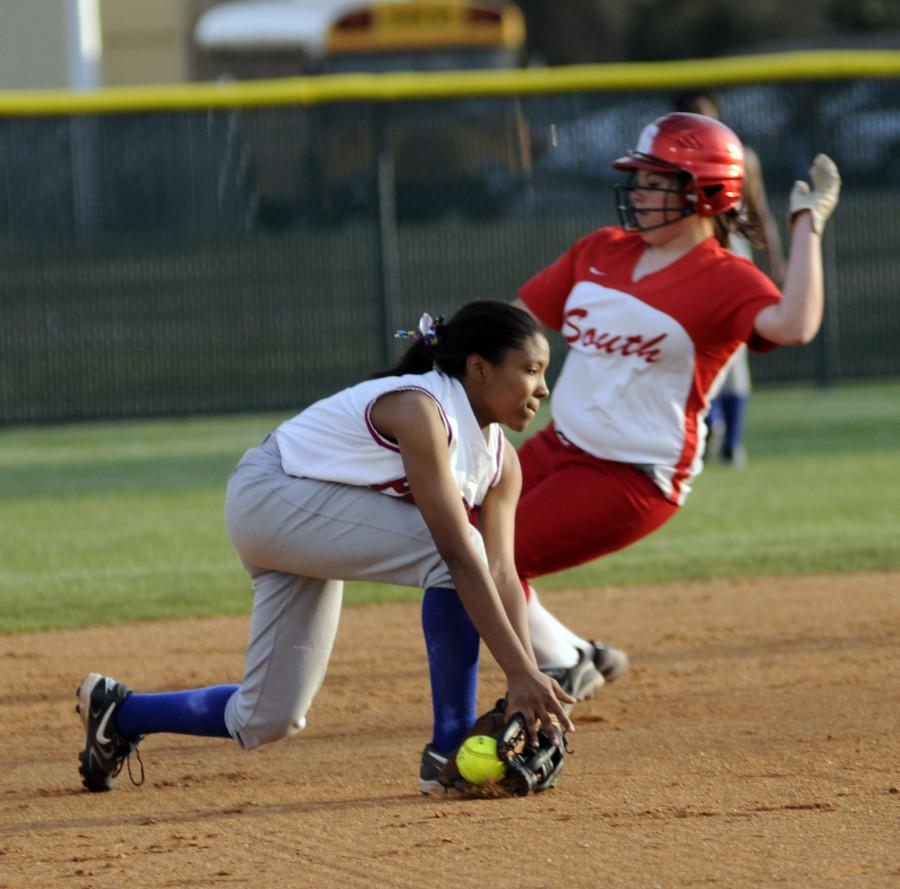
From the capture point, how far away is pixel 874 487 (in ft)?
30.4

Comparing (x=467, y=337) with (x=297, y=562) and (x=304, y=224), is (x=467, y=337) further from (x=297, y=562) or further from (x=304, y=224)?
(x=304, y=224)

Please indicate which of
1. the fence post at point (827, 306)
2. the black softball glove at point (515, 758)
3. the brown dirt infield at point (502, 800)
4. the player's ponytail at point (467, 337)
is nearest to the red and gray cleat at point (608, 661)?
the brown dirt infield at point (502, 800)

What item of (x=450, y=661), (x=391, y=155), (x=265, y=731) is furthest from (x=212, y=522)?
(x=391, y=155)

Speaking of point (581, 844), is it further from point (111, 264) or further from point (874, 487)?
point (111, 264)

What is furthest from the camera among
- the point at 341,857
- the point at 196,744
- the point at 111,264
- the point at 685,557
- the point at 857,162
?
the point at 857,162

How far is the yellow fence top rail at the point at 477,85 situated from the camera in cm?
1262

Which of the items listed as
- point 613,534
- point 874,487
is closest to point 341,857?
point 613,534

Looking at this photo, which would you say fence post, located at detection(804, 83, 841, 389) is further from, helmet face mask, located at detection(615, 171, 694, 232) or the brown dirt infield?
helmet face mask, located at detection(615, 171, 694, 232)

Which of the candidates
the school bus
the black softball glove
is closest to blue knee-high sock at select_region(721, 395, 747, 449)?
the school bus

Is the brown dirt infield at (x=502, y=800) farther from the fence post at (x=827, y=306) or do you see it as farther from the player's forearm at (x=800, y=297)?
the fence post at (x=827, y=306)

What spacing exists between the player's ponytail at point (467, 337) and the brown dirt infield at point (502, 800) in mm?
1042

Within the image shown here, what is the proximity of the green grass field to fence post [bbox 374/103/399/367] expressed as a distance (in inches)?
53.6

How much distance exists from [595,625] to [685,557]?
4.56ft

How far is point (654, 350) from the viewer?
496 cm
